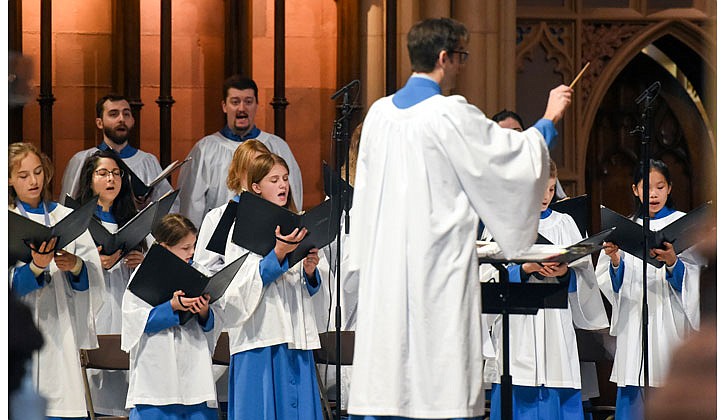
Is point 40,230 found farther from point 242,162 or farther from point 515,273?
point 515,273

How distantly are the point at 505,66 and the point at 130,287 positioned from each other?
13.1 ft

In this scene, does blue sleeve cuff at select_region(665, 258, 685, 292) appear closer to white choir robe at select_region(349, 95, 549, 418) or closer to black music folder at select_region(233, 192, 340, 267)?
black music folder at select_region(233, 192, 340, 267)

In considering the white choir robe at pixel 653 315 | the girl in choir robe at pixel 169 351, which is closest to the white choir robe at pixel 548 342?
the white choir robe at pixel 653 315

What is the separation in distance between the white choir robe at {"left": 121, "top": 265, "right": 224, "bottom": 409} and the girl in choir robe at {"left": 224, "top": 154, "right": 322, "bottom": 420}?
280 millimetres

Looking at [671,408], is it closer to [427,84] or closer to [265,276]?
[427,84]

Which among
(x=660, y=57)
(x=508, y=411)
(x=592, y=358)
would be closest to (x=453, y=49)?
(x=508, y=411)

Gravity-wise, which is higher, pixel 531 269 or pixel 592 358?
pixel 531 269

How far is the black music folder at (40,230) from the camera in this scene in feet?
19.4

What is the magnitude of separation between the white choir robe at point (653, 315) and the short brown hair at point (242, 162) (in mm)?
2024

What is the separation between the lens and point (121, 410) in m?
7.47

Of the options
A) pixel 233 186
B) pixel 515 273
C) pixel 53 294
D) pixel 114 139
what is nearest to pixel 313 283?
pixel 233 186

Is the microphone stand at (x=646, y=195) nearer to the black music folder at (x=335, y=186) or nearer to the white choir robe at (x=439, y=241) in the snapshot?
the black music folder at (x=335, y=186)

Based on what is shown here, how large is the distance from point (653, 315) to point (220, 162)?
2.92 m

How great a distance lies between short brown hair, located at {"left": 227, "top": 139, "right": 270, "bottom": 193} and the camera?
6.77m
